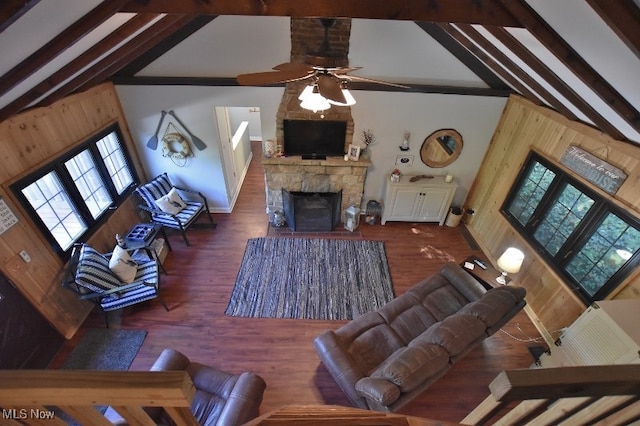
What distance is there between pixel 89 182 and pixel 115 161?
2.05 feet

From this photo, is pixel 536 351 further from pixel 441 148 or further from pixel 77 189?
pixel 77 189

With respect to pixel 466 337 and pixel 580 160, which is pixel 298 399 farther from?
pixel 580 160

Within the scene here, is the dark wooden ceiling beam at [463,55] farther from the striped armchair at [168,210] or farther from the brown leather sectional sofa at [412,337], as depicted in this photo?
the striped armchair at [168,210]

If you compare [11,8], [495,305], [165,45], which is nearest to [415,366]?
[495,305]

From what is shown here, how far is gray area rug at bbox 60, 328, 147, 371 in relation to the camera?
3.06m

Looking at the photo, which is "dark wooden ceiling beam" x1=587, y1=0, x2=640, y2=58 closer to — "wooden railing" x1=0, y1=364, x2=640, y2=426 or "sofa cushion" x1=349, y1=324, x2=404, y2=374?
"wooden railing" x1=0, y1=364, x2=640, y2=426

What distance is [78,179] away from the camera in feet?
11.9

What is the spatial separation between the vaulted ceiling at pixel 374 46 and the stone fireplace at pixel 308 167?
1.30 feet

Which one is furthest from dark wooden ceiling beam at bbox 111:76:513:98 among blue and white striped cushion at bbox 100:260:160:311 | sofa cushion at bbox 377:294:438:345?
sofa cushion at bbox 377:294:438:345

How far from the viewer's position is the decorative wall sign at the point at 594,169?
2844 mm

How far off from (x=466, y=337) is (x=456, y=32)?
3343mm

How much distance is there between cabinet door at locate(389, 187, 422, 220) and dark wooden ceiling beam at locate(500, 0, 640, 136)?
277cm

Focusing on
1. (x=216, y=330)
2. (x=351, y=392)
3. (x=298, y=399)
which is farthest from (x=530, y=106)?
(x=216, y=330)

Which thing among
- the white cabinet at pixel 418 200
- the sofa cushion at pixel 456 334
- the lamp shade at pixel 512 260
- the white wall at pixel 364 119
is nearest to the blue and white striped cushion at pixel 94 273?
the white wall at pixel 364 119
